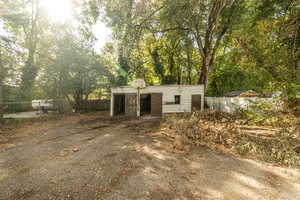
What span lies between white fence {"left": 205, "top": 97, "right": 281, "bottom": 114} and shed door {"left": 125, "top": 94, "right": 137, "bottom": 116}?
7.39 metres

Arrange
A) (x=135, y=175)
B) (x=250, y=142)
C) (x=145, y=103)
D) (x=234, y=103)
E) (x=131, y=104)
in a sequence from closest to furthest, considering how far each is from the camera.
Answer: (x=135, y=175) → (x=250, y=142) → (x=234, y=103) → (x=131, y=104) → (x=145, y=103)

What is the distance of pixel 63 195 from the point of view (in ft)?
6.44

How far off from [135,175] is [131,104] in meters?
8.27

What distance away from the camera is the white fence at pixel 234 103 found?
12.1 feet

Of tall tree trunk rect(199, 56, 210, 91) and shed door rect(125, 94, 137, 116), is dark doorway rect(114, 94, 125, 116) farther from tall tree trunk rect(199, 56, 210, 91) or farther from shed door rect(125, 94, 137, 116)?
tall tree trunk rect(199, 56, 210, 91)

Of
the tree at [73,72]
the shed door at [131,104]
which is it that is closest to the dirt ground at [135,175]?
the shed door at [131,104]

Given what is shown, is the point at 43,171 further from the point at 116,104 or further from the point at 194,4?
the point at 194,4

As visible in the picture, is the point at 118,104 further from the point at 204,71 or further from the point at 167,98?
the point at 204,71

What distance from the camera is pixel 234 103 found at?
352 inches

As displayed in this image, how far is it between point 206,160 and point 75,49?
11.4 metres

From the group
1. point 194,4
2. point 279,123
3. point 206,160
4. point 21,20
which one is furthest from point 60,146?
point 194,4

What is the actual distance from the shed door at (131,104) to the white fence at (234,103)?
291 inches

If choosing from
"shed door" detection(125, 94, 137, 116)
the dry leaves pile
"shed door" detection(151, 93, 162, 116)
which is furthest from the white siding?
the dry leaves pile

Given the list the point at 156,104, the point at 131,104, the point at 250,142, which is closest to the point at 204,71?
the point at 156,104
